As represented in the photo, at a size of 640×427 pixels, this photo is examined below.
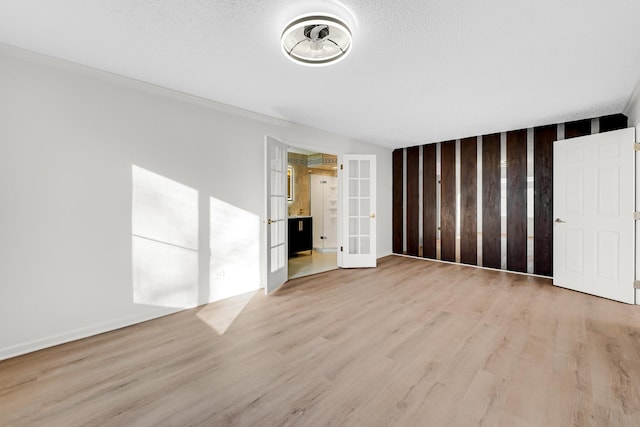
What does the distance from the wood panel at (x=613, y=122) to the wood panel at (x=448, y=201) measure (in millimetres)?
2076

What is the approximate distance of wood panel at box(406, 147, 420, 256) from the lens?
20.0 ft

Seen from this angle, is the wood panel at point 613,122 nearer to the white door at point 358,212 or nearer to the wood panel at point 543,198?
the wood panel at point 543,198

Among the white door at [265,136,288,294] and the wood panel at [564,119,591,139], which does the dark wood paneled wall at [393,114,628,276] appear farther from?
the white door at [265,136,288,294]

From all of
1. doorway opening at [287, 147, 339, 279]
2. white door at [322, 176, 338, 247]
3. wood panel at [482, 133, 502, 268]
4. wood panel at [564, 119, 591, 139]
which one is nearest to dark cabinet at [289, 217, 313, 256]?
doorway opening at [287, 147, 339, 279]

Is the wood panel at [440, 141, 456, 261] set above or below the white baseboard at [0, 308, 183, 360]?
above

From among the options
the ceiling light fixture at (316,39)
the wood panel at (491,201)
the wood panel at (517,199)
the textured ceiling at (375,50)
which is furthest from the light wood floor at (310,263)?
the ceiling light fixture at (316,39)

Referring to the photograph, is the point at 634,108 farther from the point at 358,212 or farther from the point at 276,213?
the point at 276,213

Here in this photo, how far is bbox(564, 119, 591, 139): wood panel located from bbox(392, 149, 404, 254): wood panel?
2.87 metres

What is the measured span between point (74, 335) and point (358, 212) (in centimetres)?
433

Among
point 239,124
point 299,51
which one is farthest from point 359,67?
point 239,124

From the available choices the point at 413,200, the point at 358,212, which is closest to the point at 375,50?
the point at 358,212

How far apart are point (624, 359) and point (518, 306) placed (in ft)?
3.61

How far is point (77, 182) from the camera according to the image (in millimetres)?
2500

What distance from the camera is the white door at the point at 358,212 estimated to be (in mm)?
5242
